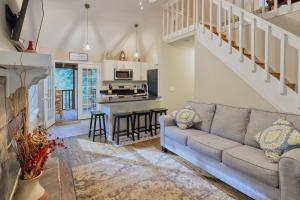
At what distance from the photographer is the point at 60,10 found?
512 cm

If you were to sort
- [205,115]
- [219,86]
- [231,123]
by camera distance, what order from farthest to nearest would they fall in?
1. [219,86]
2. [205,115]
3. [231,123]

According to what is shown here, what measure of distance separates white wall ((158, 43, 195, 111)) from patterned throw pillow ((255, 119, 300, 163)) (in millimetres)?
3428

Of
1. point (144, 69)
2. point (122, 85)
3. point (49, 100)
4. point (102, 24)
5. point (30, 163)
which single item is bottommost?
point (30, 163)

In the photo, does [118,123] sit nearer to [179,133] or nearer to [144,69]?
[179,133]

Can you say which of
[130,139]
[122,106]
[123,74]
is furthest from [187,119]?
[123,74]

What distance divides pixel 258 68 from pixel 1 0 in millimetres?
3219

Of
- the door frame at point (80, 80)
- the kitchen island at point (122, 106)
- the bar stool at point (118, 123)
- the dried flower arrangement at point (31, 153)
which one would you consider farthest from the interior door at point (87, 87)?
the dried flower arrangement at point (31, 153)

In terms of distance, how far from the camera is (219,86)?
150 inches

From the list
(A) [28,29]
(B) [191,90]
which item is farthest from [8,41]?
(B) [191,90]

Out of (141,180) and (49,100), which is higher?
(49,100)

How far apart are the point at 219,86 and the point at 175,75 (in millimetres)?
2033

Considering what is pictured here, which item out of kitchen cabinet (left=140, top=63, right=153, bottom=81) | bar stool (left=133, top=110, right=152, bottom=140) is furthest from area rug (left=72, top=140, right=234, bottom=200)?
kitchen cabinet (left=140, top=63, right=153, bottom=81)

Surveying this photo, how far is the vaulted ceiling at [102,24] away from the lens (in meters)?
5.26

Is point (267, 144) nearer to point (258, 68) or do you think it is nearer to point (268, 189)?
point (268, 189)
